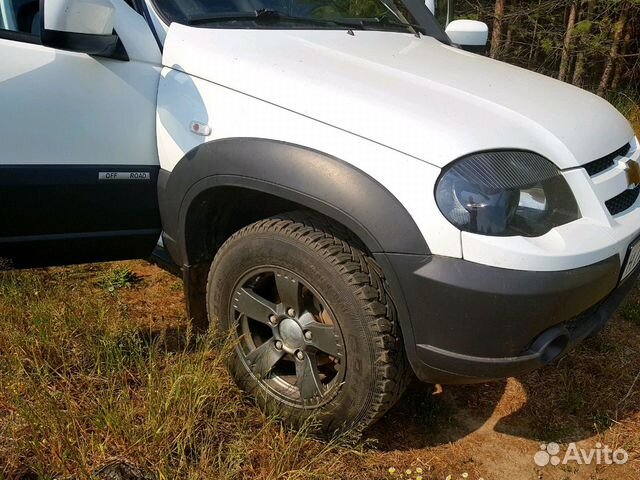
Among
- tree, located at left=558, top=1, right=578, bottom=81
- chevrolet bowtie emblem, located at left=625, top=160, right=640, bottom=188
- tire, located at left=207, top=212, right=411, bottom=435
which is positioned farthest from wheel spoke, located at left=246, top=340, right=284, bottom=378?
tree, located at left=558, top=1, right=578, bottom=81

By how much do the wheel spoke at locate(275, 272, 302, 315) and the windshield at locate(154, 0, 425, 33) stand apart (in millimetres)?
1052

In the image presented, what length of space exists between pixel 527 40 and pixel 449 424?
27.0ft

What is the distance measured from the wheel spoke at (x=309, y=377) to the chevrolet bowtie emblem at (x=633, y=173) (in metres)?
1.32

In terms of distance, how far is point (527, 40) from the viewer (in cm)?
921

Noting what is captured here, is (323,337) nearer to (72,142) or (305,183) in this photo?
(305,183)

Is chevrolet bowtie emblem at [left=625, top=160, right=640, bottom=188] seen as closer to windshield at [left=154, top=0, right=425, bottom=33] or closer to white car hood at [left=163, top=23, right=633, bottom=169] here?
white car hood at [left=163, top=23, right=633, bottom=169]

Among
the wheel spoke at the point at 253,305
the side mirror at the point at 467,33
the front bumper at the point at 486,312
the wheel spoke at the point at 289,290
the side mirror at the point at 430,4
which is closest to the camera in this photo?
the front bumper at the point at 486,312

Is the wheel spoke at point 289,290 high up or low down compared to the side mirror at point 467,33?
down

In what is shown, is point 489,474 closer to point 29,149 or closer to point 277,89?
point 277,89

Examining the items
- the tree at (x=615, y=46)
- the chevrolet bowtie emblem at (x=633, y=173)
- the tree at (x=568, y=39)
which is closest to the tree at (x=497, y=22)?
the tree at (x=568, y=39)

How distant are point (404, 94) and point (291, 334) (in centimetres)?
92

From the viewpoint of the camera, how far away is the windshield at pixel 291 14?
93.2 inches

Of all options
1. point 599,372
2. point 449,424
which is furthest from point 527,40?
point 449,424

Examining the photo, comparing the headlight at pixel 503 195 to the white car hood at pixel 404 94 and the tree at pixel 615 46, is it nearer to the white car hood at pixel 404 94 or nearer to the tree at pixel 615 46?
the white car hood at pixel 404 94
